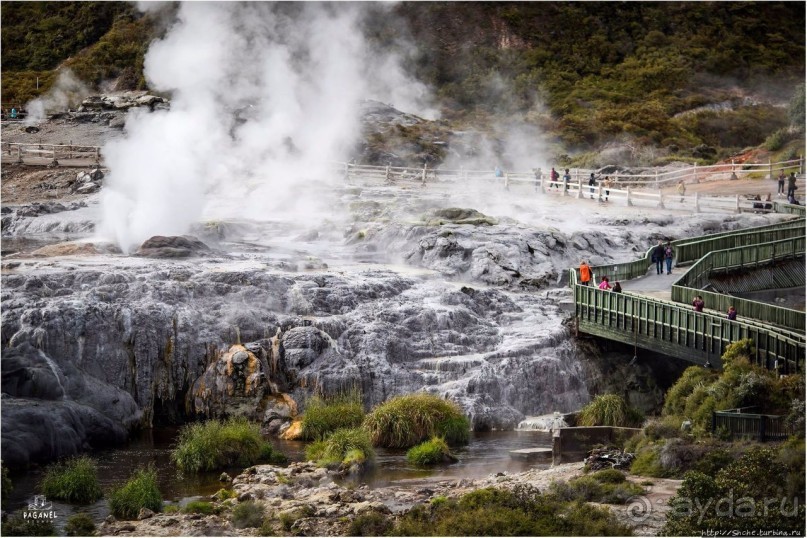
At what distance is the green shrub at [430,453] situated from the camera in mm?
29953

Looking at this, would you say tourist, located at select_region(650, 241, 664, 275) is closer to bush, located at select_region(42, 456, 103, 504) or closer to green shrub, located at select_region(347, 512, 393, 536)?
green shrub, located at select_region(347, 512, 393, 536)

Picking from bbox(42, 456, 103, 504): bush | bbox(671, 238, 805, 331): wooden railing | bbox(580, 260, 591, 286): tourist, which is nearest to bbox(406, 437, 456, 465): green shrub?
bbox(42, 456, 103, 504): bush

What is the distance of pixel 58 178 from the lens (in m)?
57.5

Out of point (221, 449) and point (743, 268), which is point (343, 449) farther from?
point (743, 268)

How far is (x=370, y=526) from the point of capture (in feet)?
79.0

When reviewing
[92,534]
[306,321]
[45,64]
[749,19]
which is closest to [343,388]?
[306,321]

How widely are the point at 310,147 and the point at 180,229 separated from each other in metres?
18.2

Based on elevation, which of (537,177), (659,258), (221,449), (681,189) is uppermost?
(537,177)

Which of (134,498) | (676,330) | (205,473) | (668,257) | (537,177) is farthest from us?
(537,177)

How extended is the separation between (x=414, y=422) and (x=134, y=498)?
784 centimetres

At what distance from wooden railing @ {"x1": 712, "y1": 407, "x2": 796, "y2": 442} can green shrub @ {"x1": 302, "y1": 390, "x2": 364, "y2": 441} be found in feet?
27.8

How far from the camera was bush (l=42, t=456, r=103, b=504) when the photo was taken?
26844 millimetres

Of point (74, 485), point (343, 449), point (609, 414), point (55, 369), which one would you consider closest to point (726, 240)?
point (609, 414)

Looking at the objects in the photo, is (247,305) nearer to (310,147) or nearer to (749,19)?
(310,147)
